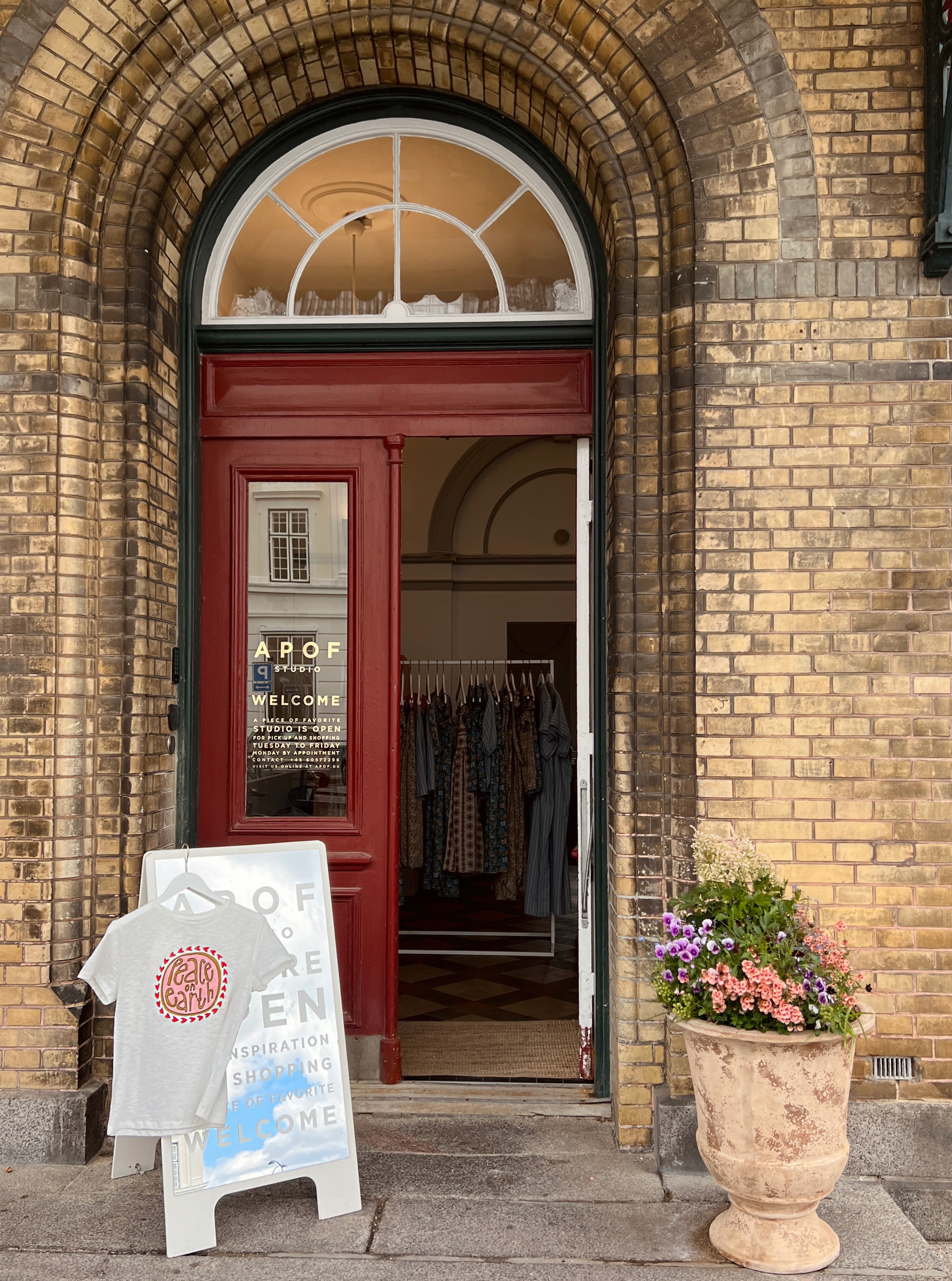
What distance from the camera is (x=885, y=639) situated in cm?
380

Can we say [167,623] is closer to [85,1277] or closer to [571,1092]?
[85,1277]

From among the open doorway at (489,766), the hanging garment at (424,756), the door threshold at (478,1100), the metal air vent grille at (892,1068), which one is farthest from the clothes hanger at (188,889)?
the hanging garment at (424,756)

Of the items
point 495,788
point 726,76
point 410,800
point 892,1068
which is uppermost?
point 726,76

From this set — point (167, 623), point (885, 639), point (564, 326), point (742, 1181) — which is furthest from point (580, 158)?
point (742, 1181)

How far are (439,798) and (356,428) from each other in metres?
3.71

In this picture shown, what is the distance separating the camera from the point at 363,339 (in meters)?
4.58

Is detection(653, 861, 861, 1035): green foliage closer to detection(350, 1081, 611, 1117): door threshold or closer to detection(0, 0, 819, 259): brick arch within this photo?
detection(350, 1081, 611, 1117): door threshold

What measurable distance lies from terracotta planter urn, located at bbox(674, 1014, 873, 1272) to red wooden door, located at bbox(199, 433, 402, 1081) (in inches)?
72.1

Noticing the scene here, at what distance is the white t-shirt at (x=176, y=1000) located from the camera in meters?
3.21

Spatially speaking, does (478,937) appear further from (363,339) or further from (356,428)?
(363,339)

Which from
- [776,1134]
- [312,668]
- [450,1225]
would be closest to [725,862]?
[776,1134]

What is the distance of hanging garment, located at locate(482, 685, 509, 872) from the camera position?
744 centimetres

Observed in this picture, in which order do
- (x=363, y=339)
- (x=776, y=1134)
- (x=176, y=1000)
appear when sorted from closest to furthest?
(x=776, y=1134) → (x=176, y=1000) → (x=363, y=339)

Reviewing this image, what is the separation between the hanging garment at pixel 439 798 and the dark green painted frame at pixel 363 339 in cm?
312
